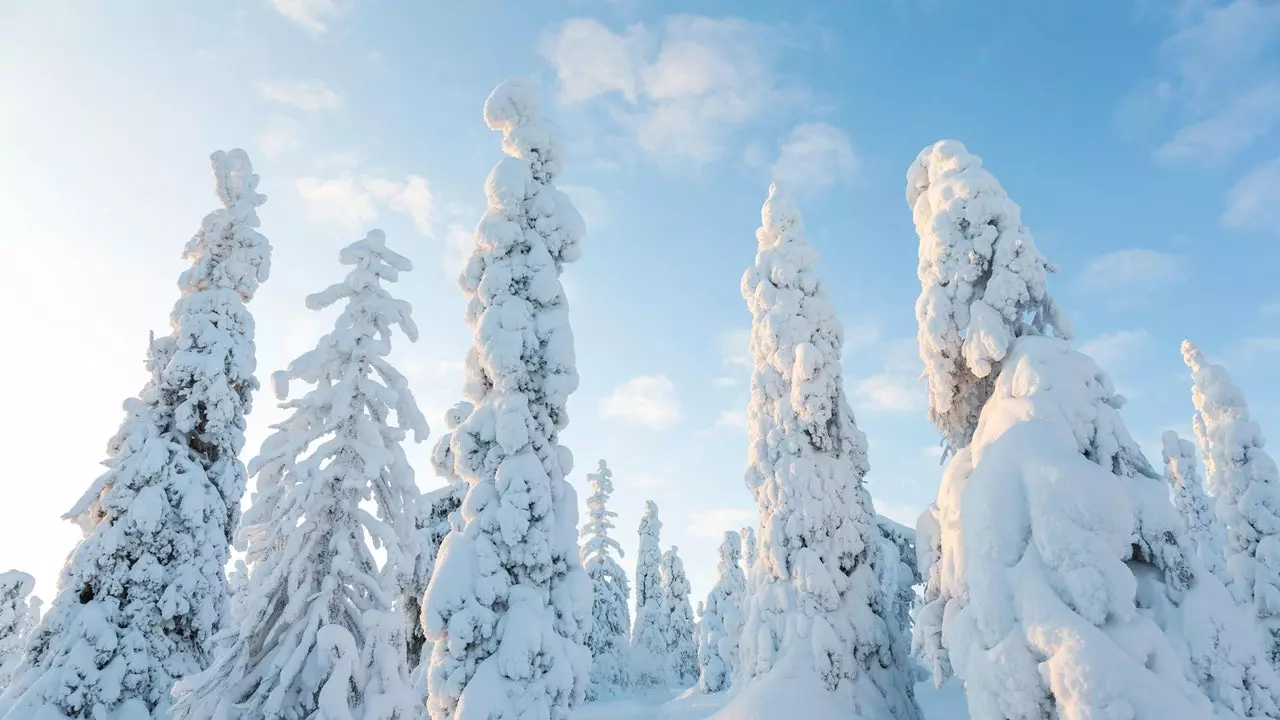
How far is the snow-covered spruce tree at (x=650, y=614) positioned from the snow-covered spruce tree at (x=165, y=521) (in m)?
33.6

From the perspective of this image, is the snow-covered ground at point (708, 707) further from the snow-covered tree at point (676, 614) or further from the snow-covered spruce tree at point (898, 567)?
the snow-covered tree at point (676, 614)

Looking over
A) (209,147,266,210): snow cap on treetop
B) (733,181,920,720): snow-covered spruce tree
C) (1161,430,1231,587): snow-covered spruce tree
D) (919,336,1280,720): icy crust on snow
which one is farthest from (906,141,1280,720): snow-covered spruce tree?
(1161,430,1231,587): snow-covered spruce tree

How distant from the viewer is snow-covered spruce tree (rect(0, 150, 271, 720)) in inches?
520

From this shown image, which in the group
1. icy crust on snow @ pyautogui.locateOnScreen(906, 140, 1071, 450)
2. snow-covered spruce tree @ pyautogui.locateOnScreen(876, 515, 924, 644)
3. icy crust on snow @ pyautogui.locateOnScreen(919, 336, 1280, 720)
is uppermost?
icy crust on snow @ pyautogui.locateOnScreen(906, 140, 1071, 450)

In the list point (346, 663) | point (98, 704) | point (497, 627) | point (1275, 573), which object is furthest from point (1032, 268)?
point (1275, 573)

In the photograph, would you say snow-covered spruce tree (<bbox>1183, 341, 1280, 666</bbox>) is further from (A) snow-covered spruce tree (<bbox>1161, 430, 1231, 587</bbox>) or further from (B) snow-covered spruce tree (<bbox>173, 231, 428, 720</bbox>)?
(B) snow-covered spruce tree (<bbox>173, 231, 428, 720</bbox>)

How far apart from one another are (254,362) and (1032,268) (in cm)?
1738

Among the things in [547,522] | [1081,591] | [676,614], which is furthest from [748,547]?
[676,614]

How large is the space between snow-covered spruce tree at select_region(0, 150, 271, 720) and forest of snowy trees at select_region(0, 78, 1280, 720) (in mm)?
57

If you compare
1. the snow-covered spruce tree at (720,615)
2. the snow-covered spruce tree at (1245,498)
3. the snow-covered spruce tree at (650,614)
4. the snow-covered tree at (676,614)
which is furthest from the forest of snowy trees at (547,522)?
the snow-covered tree at (676,614)

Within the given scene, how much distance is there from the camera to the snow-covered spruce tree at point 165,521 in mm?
13219

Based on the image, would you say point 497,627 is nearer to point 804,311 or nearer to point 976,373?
point 976,373

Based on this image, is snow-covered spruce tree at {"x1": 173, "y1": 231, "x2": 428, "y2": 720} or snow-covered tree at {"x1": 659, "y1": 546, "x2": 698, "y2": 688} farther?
snow-covered tree at {"x1": 659, "y1": 546, "x2": 698, "y2": 688}

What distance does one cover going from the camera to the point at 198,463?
1552cm
